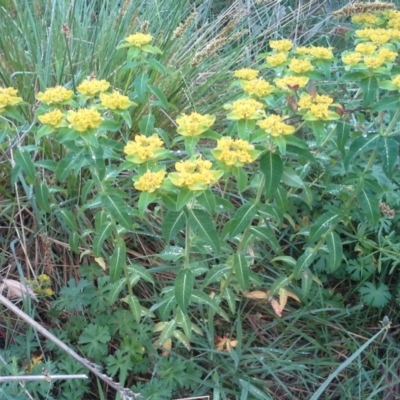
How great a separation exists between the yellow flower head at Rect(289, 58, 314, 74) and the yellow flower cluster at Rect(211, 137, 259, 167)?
1.17ft

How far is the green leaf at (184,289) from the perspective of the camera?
6.17 feet

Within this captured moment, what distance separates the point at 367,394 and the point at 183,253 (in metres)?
0.82

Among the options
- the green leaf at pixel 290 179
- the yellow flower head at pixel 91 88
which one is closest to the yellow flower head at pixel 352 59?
the green leaf at pixel 290 179

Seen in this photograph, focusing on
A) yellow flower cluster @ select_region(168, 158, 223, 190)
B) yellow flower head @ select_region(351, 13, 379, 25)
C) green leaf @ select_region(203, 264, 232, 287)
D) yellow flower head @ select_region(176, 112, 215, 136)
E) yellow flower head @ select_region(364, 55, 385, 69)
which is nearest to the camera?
yellow flower cluster @ select_region(168, 158, 223, 190)

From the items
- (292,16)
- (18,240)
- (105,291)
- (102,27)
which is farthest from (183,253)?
(292,16)

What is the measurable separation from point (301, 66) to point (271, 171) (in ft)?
1.20

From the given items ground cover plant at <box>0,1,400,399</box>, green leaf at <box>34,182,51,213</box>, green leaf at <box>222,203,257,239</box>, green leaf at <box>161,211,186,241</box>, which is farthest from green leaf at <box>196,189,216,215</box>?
green leaf at <box>34,182,51,213</box>

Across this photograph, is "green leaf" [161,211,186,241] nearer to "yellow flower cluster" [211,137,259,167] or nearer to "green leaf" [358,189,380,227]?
"yellow flower cluster" [211,137,259,167]

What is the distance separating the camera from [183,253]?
2.09 m

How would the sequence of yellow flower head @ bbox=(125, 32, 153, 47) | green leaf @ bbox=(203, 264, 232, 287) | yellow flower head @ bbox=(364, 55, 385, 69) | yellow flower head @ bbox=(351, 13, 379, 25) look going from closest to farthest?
yellow flower head @ bbox=(364, 55, 385, 69) < yellow flower head @ bbox=(125, 32, 153, 47) < green leaf @ bbox=(203, 264, 232, 287) < yellow flower head @ bbox=(351, 13, 379, 25)

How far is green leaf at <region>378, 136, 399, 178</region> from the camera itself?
1.85 meters

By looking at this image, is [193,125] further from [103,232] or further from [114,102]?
[103,232]

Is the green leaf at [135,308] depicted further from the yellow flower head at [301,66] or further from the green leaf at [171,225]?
the yellow flower head at [301,66]

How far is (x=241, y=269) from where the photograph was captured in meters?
1.99
